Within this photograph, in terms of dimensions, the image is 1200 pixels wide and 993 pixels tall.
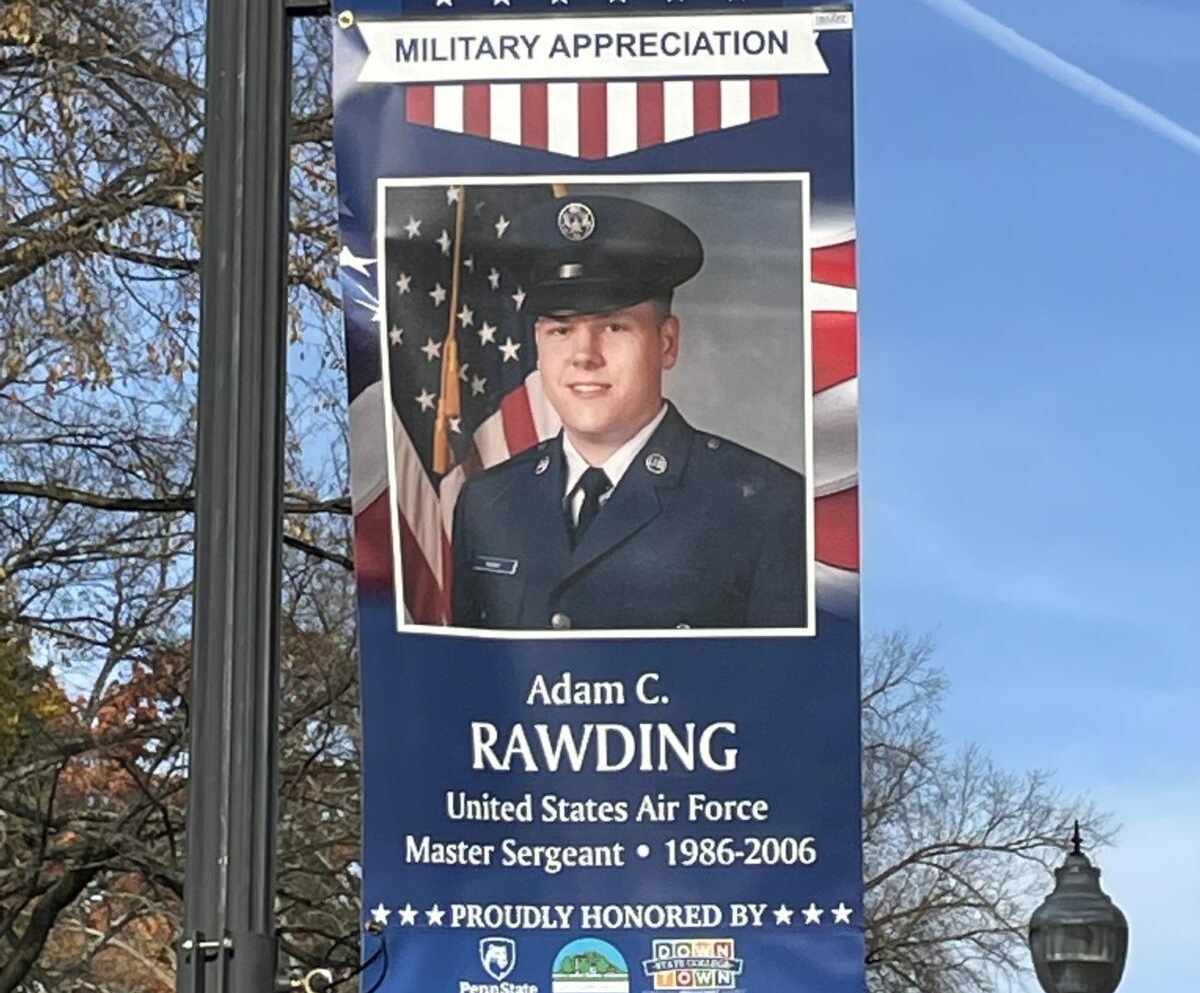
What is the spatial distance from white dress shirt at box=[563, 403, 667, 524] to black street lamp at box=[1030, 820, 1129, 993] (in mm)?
5488

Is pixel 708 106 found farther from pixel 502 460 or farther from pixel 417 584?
pixel 417 584

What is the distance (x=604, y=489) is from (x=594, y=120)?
857 mm

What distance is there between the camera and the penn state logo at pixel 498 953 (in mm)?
5266

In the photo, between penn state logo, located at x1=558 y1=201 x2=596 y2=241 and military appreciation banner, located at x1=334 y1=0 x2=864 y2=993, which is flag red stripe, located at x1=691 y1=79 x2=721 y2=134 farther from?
penn state logo, located at x1=558 y1=201 x2=596 y2=241

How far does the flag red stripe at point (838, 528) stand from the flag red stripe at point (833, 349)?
0.85 feet

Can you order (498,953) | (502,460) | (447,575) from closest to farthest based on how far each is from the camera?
(498,953) < (447,575) < (502,460)

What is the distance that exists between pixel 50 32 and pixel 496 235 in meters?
9.69

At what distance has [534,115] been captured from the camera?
559 cm

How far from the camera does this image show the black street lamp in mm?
10359

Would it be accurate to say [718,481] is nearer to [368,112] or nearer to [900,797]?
[368,112]

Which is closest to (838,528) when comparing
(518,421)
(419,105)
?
(518,421)

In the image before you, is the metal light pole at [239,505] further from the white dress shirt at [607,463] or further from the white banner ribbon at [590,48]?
the white dress shirt at [607,463]

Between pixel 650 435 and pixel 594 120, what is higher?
pixel 594 120

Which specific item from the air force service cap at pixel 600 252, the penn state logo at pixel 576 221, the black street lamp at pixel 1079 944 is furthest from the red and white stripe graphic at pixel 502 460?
the black street lamp at pixel 1079 944
